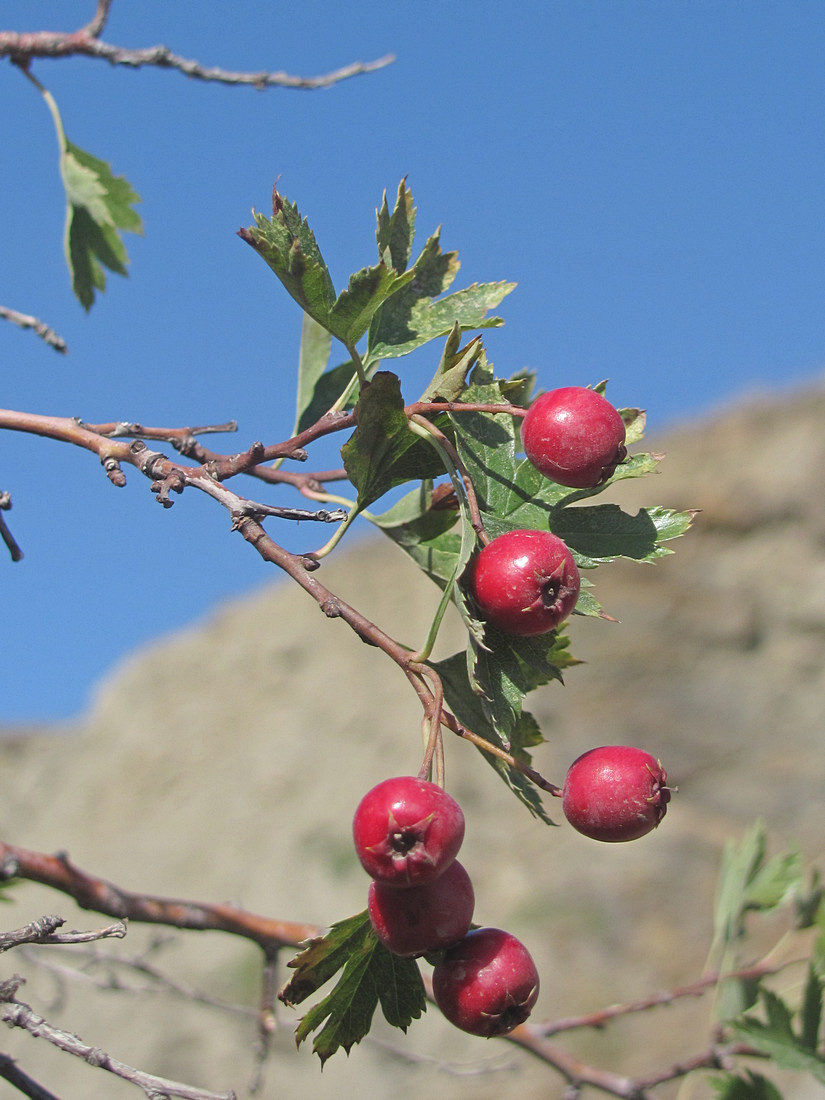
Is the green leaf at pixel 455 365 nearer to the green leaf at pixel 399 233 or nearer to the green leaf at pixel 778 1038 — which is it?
the green leaf at pixel 399 233

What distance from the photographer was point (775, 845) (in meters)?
8.02

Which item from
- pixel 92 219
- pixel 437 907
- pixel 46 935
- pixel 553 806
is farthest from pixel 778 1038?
pixel 553 806

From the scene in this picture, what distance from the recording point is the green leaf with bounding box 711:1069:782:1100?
5.74 feet

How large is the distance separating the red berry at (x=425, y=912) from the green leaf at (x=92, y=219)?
1.34m

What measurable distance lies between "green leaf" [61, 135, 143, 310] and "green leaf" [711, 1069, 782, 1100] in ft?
6.07

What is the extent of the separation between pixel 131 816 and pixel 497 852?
603 cm

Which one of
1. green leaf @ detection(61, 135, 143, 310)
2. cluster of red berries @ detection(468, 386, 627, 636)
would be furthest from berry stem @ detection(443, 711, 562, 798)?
green leaf @ detection(61, 135, 143, 310)

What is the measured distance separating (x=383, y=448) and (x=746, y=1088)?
1413mm

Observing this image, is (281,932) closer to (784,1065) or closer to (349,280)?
(784,1065)

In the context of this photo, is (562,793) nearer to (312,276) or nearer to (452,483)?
(452,483)

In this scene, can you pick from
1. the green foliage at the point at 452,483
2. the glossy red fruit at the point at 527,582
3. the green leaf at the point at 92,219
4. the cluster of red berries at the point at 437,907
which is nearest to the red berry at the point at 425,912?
the cluster of red berries at the point at 437,907

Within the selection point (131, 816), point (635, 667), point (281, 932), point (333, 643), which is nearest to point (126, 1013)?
point (131, 816)

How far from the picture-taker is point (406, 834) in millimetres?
887

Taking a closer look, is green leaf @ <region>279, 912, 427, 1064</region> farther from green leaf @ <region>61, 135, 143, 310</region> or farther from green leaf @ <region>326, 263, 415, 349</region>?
green leaf @ <region>61, 135, 143, 310</region>
